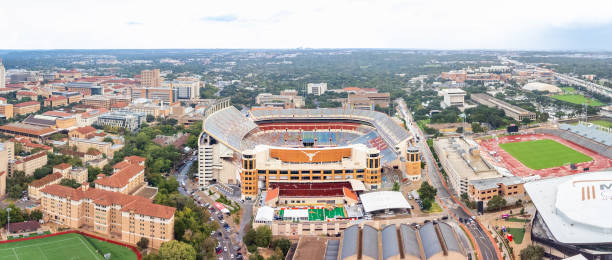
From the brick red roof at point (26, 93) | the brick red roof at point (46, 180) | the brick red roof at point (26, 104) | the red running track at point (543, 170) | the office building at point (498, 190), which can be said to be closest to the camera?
the office building at point (498, 190)

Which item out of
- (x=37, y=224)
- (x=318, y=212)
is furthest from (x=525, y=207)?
(x=37, y=224)

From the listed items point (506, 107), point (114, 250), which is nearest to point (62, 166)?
point (114, 250)

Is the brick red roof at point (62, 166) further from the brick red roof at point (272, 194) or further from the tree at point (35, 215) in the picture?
the brick red roof at point (272, 194)

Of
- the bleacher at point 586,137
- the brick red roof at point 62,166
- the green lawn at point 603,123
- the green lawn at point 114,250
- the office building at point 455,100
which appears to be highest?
the office building at point 455,100

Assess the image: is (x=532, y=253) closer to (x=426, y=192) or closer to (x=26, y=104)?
(x=426, y=192)

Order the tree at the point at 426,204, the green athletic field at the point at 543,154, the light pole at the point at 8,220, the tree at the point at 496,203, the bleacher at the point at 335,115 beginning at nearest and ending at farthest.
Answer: the light pole at the point at 8,220 → the tree at the point at 496,203 → the tree at the point at 426,204 → the green athletic field at the point at 543,154 → the bleacher at the point at 335,115

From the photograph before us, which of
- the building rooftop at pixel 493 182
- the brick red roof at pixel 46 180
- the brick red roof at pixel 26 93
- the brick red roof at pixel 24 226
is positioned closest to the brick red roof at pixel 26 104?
the brick red roof at pixel 26 93
